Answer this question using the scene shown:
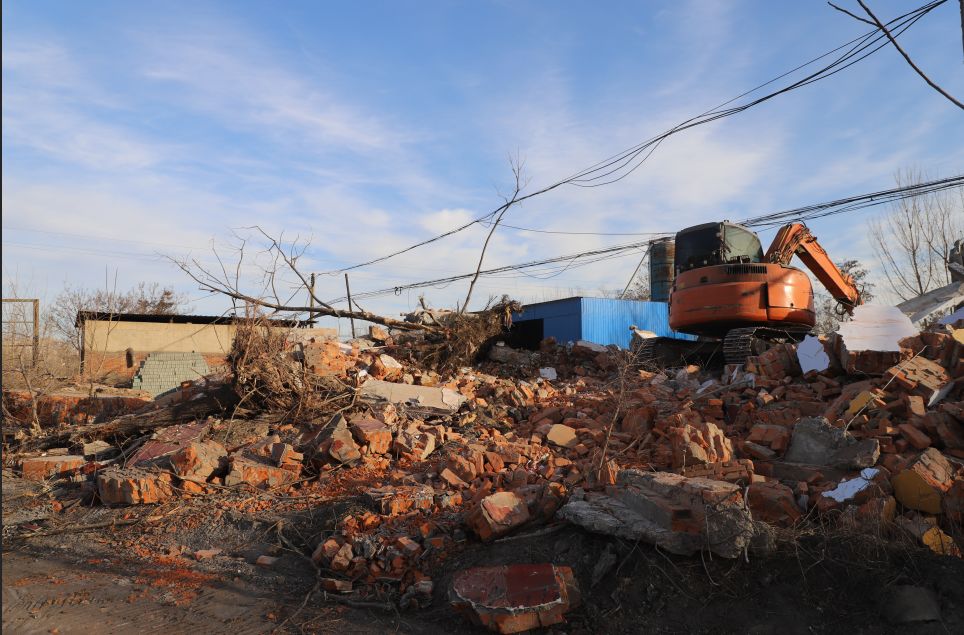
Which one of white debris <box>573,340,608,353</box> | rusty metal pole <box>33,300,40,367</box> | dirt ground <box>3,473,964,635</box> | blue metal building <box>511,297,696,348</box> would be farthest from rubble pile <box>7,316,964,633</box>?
blue metal building <box>511,297,696,348</box>

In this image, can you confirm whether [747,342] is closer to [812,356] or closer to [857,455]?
[812,356]

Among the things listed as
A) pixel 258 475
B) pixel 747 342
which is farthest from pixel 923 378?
pixel 258 475

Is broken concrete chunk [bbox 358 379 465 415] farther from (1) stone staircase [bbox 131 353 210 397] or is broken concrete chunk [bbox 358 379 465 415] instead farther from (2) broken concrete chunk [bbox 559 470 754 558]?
(1) stone staircase [bbox 131 353 210 397]

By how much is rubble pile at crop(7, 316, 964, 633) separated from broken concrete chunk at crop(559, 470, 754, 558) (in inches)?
0.5

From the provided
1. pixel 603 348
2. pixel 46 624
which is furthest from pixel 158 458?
pixel 603 348

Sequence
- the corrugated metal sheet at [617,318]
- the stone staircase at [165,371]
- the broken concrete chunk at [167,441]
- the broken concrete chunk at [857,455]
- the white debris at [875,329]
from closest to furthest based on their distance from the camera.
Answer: the broken concrete chunk at [857,455]
the broken concrete chunk at [167,441]
the white debris at [875,329]
the stone staircase at [165,371]
the corrugated metal sheet at [617,318]

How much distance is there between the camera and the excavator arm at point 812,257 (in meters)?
12.4

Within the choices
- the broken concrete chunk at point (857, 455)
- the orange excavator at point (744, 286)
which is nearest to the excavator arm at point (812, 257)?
the orange excavator at point (744, 286)

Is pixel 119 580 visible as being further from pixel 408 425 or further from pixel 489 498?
pixel 408 425

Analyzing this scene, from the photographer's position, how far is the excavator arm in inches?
489

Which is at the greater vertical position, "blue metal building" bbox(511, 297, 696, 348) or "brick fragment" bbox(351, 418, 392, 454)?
"blue metal building" bbox(511, 297, 696, 348)

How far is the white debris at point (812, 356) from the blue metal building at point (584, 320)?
11.2 m

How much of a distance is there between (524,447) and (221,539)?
12.0ft

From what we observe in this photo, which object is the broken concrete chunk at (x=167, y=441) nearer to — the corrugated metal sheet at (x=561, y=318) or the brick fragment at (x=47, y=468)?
the brick fragment at (x=47, y=468)
